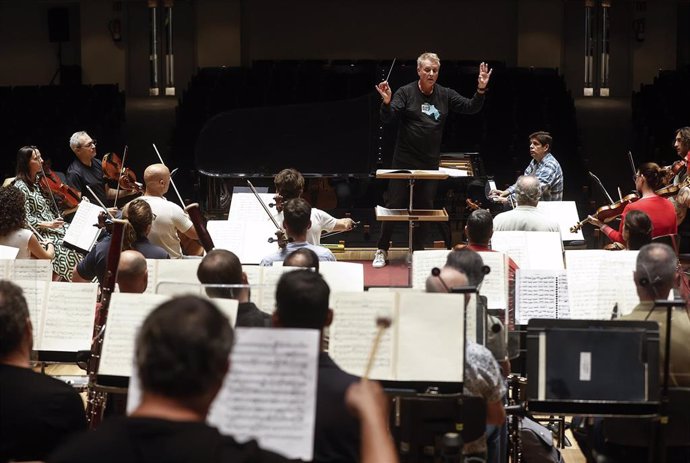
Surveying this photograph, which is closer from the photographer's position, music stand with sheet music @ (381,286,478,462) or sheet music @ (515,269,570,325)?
music stand with sheet music @ (381,286,478,462)

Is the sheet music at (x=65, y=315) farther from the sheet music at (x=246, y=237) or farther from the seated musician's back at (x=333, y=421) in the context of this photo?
the seated musician's back at (x=333, y=421)

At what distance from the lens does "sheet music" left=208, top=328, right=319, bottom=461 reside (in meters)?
2.62

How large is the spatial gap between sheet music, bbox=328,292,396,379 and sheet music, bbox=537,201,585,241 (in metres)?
3.73

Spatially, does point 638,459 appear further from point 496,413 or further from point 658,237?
point 658,237

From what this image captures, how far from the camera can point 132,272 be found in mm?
4484

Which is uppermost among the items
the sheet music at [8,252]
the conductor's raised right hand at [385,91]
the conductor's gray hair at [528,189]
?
the conductor's raised right hand at [385,91]

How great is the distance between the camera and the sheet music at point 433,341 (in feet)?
11.3

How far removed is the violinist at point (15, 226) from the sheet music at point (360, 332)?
9.33 feet

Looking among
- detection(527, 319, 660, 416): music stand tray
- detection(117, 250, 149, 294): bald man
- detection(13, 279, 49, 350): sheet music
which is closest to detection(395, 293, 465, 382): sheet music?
detection(527, 319, 660, 416): music stand tray

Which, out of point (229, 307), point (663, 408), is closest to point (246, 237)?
point (229, 307)

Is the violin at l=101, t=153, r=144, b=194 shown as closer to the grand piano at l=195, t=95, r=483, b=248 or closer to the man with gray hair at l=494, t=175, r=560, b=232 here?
the grand piano at l=195, t=95, r=483, b=248

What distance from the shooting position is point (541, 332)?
11.8ft

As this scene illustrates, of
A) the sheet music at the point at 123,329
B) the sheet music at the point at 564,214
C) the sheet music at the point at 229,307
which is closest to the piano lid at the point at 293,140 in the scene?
the sheet music at the point at 564,214

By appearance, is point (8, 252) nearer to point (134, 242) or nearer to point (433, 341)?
point (134, 242)
